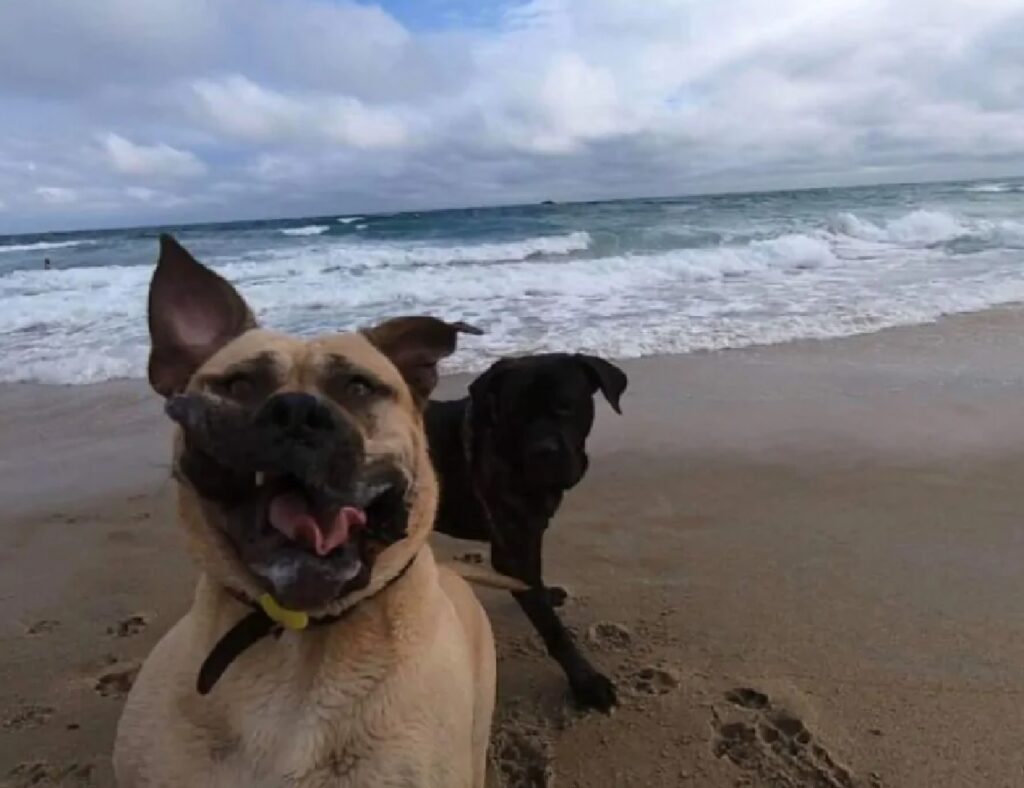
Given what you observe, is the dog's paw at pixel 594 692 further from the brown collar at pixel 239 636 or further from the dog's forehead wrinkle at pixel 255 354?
the dog's forehead wrinkle at pixel 255 354

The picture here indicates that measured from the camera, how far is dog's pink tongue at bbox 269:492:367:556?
2063 millimetres

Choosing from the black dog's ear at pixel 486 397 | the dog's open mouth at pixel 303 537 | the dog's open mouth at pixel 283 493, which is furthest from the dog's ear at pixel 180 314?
the black dog's ear at pixel 486 397

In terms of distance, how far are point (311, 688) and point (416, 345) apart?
37.4 inches

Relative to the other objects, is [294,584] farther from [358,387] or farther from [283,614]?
[358,387]

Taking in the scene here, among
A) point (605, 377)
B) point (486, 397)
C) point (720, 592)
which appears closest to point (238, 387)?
point (486, 397)

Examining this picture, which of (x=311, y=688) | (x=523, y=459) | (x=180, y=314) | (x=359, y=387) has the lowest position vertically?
(x=523, y=459)

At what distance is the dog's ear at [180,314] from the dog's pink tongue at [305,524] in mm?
526

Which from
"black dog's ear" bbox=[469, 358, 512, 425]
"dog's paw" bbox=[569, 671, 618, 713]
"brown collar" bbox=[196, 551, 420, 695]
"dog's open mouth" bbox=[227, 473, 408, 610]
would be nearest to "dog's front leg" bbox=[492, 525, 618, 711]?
"dog's paw" bbox=[569, 671, 618, 713]

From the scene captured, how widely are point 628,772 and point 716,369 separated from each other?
17.6ft

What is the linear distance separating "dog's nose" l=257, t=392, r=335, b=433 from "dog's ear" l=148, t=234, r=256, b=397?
51 centimetres

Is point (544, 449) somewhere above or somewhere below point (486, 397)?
below

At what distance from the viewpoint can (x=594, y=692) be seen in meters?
3.50

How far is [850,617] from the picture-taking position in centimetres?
396

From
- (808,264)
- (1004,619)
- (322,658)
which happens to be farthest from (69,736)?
(808,264)
